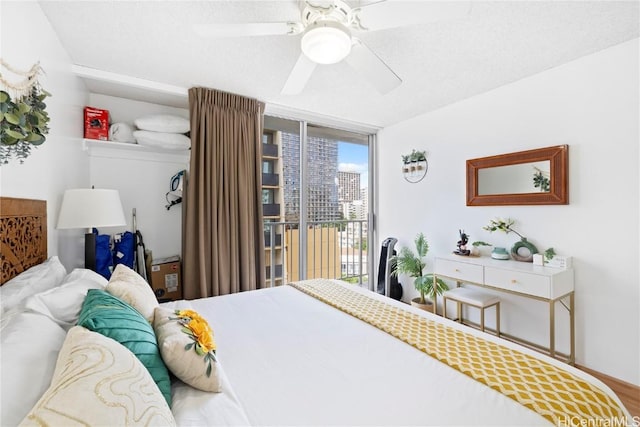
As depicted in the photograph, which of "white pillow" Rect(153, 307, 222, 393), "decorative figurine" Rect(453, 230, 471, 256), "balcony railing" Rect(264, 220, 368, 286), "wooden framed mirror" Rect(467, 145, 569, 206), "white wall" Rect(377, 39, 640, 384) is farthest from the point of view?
"balcony railing" Rect(264, 220, 368, 286)

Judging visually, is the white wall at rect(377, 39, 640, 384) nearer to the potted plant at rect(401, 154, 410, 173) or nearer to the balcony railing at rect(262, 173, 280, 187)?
the potted plant at rect(401, 154, 410, 173)

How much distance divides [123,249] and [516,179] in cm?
354

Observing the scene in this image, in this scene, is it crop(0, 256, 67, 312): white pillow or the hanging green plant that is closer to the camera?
crop(0, 256, 67, 312): white pillow

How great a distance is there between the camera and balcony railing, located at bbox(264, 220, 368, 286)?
356 cm

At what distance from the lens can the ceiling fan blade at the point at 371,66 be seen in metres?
1.58

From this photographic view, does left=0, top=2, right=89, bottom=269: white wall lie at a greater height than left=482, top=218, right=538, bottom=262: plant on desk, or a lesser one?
greater

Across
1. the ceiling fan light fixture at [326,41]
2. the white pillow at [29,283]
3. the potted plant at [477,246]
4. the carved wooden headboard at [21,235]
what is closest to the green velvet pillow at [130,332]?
the white pillow at [29,283]

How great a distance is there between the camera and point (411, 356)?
1.23 meters

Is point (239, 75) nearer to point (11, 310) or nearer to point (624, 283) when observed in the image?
point (11, 310)

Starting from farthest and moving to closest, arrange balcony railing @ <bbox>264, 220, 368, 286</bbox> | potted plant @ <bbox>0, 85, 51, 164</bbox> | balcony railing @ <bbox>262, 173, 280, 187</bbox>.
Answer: balcony railing @ <bbox>264, 220, 368, 286</bbox>, balcony railing @ <bbox>262, 173, 280, 187</bbox>, potted plant @ <bbox>0, 85, 51, 164</bbox>

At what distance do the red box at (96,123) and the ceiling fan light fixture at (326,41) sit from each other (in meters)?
2.02

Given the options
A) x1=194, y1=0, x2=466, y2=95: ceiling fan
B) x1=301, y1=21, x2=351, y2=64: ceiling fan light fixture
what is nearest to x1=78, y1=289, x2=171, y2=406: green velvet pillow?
x1=194, y1=0, x2=466, y2=95: ceiling fan

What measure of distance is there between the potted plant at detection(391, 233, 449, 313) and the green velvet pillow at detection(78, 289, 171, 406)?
8.55 feet

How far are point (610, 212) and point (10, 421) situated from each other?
3.13 metres
